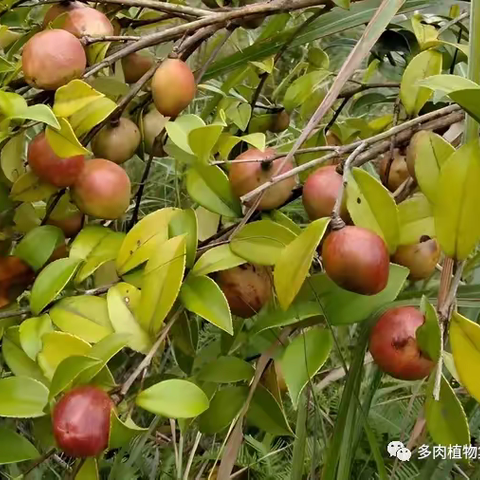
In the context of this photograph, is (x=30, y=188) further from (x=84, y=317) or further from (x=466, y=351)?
(x=466, y=351)

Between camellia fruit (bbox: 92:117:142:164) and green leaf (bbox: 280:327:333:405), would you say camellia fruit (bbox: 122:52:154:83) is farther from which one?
green leaf (bbox: 280:327:333:405)

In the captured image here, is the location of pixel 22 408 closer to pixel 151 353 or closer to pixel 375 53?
pixel 151 353

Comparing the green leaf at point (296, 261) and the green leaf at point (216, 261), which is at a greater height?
the green leaf at point (296, 261)

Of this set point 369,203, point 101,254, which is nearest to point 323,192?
point 369,203

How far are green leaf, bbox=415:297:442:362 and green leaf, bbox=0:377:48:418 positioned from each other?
6.8 inches

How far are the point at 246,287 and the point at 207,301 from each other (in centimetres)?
4

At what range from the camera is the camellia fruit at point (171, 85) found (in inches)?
16.7

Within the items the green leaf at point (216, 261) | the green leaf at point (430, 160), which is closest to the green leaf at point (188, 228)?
the green leaf at point (216, 261)

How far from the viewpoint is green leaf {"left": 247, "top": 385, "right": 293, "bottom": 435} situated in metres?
0.42

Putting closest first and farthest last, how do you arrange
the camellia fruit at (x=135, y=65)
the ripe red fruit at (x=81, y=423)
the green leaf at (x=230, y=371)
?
the ripe red fruit at (x=81, y=423) < the green leaf at (x=230, y=371) < the camellia fruit at (x=135, y=65)

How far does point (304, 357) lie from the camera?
14.5 inches

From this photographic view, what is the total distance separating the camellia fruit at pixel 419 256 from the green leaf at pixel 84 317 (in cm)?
15

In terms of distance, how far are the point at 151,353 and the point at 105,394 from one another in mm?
31

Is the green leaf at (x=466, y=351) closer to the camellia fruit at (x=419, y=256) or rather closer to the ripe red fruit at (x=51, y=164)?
the camellia fruit at (x=419, y=256)
